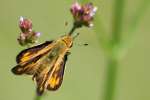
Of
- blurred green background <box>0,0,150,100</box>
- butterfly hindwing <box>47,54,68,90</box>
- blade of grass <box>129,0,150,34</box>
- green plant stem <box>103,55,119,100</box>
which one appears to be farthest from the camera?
blurred green background <box>0,0,150,100</box>

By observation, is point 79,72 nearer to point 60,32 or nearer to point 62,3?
point 60,32

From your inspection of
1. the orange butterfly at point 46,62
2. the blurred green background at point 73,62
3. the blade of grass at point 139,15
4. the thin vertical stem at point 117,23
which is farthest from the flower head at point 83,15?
the blurred green background at point 73,62

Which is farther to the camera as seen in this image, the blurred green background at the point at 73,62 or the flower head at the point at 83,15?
the blurred green background at the point at 73,62

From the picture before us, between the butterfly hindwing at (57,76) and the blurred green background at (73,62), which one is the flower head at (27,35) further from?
the blurred green background at (73,62)

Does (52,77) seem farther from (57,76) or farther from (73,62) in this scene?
(73,62)

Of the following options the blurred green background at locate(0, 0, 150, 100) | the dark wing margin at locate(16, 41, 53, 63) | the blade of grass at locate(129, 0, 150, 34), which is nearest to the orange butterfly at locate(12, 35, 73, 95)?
the dark wing margin at locate(16, 41, 53, 63)

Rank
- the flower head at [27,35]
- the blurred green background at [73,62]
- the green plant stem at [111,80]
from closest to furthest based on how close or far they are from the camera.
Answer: the flower head at [27,35], the green plant stem at [111,80], the blurred green background at [73,62]

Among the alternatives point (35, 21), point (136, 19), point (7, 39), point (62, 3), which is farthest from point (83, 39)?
point (62, 3)

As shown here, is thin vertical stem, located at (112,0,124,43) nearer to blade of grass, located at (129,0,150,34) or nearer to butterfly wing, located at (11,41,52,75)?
blade of grass, located at (129,0,150,34)
